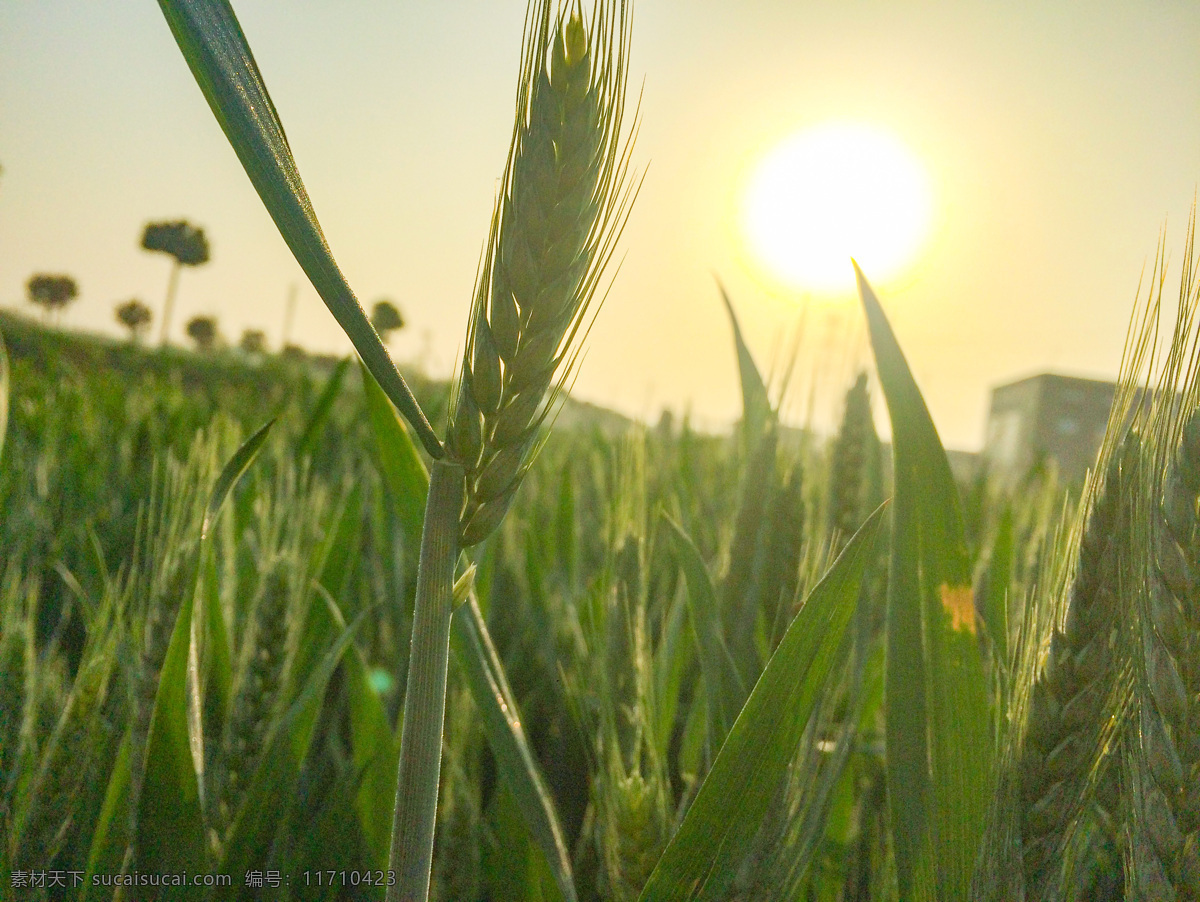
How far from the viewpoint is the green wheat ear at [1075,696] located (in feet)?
1.14

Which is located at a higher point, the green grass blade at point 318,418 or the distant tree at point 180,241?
the distant tree at point 180,241

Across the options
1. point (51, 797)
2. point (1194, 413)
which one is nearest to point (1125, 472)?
point (1194, 413)

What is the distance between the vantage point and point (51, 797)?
0.51 metres

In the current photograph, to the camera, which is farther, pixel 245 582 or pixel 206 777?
pixel 245 582

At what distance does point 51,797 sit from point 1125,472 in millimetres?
710

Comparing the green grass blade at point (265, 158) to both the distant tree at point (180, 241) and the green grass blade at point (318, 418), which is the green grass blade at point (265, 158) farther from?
the distant tree at point (180, 241)

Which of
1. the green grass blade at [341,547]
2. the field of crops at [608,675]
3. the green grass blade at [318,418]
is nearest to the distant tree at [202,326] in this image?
the green grass blade at [318,418]

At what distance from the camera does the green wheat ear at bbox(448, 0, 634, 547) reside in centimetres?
27

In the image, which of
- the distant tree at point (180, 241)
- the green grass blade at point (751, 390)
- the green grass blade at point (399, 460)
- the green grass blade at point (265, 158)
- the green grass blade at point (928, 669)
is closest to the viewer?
the green grass blade at point (265, 158)

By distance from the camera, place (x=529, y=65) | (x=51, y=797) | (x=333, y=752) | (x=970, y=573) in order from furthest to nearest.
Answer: (x=333, y=752) < (x=51, y=797) < (x=970, y=573) < (x=529, y=65)

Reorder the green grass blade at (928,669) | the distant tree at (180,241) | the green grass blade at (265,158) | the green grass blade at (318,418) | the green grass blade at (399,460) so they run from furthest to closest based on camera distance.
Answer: the distant tree at (180,241) → the green grass blade at (318,418) → the green grass blade at (399,460) → the green grass blade at (928,669) → the green grass blade at (265,158)

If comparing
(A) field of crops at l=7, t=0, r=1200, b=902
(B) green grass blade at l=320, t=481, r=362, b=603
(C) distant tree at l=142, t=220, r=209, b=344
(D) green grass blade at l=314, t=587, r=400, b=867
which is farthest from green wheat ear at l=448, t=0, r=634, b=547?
(C) distant tree at l=142, t=220, r=209, b=344

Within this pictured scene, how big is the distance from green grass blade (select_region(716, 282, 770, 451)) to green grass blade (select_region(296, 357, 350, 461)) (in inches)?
19.4

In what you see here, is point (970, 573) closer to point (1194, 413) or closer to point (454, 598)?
point (1194, 413)
